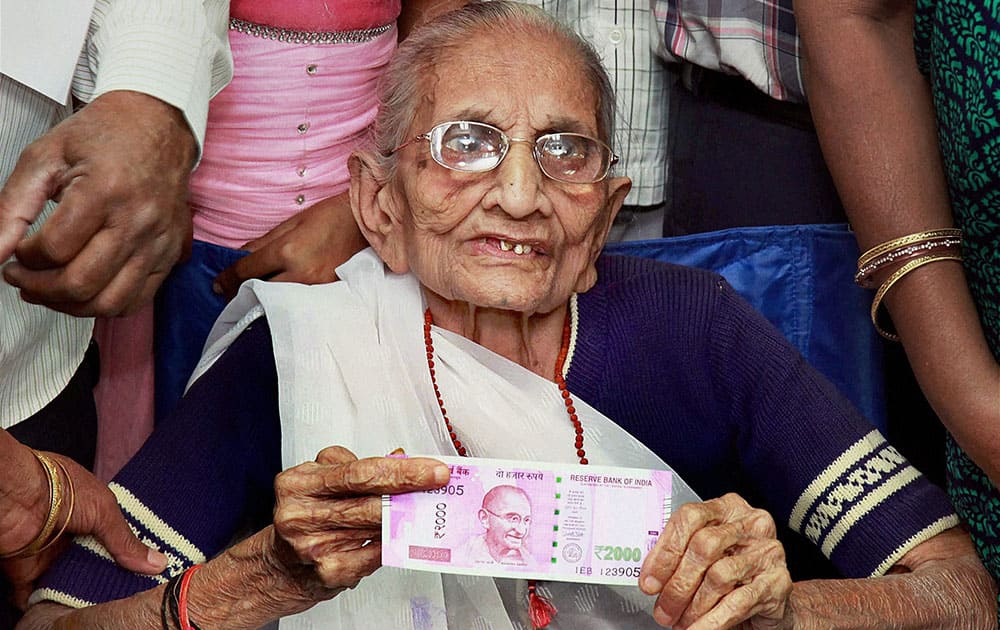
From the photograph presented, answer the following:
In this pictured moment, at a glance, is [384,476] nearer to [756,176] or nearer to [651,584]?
[651,584]

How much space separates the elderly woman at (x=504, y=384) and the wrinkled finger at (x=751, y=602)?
0.49 ft

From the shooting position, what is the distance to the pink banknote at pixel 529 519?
158 cm

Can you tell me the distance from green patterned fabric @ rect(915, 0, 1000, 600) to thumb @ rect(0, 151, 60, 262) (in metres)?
1.28

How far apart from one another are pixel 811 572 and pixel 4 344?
4.96 feet

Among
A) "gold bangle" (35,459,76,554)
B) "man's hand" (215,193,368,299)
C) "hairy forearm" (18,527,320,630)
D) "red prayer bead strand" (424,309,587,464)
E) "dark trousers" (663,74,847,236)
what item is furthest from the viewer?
"dark trousers" (663,74,847,236)

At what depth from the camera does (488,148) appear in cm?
197

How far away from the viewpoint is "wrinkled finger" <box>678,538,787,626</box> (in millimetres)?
1565

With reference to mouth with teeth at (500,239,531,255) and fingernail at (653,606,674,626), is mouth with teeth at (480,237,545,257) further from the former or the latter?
fingernail at (653,606,674,626)

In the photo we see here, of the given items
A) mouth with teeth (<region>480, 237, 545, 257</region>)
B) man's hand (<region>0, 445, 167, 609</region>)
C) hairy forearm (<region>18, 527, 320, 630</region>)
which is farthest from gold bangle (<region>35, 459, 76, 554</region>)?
mouth with teeth (<region>480, 237, 545, 257</region>)

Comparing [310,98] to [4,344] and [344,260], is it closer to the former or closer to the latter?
[344,260]

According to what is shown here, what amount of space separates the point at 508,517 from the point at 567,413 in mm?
473

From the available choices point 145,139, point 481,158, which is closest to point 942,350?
point 481,158

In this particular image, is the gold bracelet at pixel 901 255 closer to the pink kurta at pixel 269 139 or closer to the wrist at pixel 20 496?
the pink kurta at pixel 269 139

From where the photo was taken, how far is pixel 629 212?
106 inches
